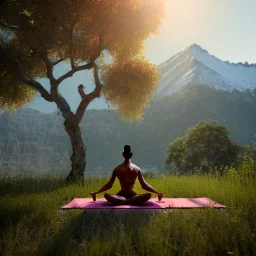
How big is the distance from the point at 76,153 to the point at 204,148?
2274 cm

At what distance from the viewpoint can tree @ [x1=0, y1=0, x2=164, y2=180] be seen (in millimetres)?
13438

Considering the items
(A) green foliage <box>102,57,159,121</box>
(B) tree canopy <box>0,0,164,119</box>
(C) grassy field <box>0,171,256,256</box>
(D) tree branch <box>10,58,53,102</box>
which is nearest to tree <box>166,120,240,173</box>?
(A) green foliage <box>102,57,159,121</box>

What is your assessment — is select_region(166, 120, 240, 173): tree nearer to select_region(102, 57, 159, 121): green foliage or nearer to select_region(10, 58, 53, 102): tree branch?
select_region(102, 57, 159, 121): green foliage

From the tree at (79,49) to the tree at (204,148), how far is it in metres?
17.5

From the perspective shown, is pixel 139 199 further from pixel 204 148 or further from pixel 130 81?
pixel 204 148

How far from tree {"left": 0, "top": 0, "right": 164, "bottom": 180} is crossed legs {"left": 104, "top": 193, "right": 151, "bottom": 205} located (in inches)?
291

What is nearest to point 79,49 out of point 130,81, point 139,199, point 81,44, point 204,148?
point 81,44

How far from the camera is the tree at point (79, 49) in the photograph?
13.4 meters

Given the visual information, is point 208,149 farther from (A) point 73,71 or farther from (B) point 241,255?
(B) point 241,255

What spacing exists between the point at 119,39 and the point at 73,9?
111 inches

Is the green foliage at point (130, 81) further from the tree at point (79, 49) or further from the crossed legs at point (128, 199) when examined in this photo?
the crossed legs at point (128, 199)

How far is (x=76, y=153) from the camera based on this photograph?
47.2ft

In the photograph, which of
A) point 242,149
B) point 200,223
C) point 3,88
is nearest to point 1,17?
point 3,88

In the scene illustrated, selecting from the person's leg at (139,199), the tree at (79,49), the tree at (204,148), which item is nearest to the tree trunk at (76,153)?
the tree at (79,49)
